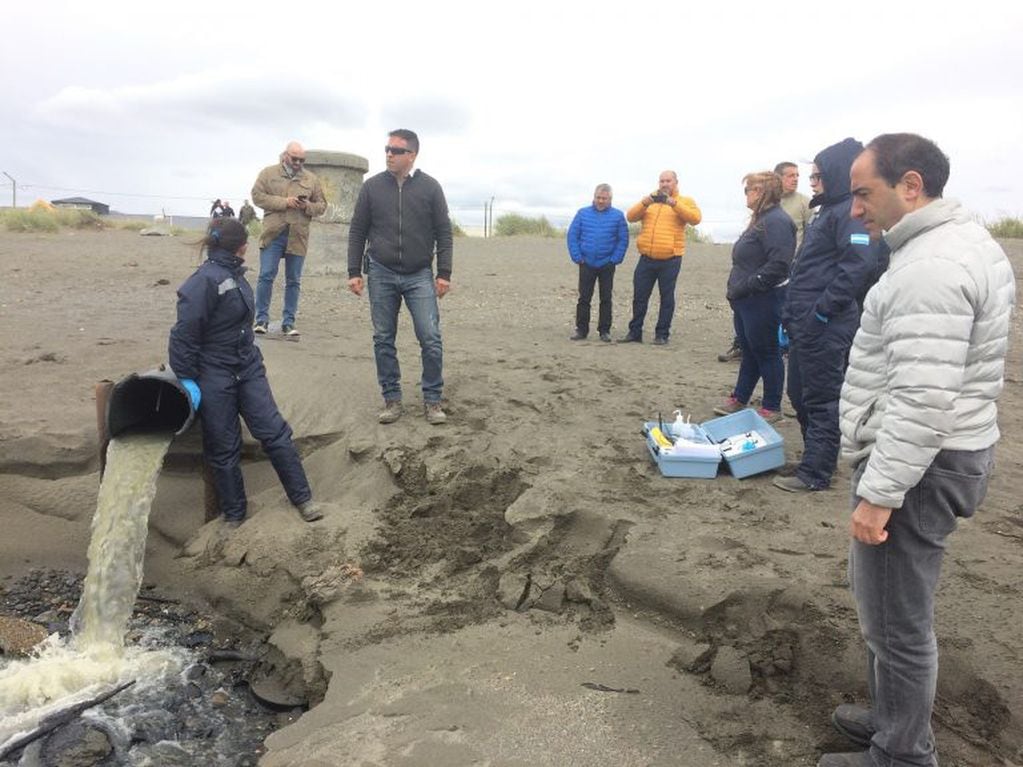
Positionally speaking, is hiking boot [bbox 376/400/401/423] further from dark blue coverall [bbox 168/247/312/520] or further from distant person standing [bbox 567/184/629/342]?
distant person standing [bbox 567/184/629/342]

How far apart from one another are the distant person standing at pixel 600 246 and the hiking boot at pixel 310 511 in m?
4.48

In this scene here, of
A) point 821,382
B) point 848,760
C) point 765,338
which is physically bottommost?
point 848,760

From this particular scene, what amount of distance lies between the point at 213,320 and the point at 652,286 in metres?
4.92

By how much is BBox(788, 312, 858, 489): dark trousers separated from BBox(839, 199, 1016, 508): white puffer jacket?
6.88ft

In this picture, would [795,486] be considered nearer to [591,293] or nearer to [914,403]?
[914,403]

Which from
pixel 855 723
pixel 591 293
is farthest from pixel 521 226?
pixel 855 723

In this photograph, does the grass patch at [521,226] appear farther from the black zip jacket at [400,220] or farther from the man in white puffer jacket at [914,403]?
the man in white puffer jacket at [914,403]

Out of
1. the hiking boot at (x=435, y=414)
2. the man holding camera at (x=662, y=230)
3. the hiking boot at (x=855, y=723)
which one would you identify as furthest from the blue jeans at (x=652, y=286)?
the hiking boot at (x=855, y=723)

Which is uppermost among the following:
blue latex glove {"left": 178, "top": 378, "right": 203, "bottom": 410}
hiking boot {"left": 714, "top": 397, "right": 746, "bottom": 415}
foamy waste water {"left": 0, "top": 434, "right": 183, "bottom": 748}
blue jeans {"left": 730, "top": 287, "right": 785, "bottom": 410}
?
blue jeans {"left": 730, "top": 287, "right": 785, "bottom": 410}

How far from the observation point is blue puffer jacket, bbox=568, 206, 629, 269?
8.39 metres

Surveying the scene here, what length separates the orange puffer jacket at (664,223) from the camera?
8.00 m

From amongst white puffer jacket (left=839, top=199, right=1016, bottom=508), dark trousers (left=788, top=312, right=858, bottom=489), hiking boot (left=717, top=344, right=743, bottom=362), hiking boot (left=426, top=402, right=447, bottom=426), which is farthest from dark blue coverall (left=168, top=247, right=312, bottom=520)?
hiking boot (left=717, top=344, right=743, bottom=362)

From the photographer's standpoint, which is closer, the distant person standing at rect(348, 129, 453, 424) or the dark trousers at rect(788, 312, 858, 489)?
the dark trousers at rect(788, 312, 858, 489)

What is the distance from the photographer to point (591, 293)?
869cm
